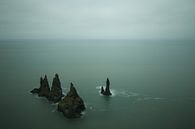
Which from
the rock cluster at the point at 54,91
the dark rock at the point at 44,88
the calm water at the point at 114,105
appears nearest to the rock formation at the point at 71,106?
the calm water at the point at 114,105

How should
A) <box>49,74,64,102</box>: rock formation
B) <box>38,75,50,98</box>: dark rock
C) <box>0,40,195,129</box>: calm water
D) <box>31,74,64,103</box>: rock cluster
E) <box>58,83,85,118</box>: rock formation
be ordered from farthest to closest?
1. <box>38,75,50,98</box>: dark rock
2. <box>31,74,64,103</box>: rock cluster
3. <box>49,74,64,102</box>: rock formation
4. <box>58,83,85,118</box>: rock formation
5. <box>0,40,195,129</box>: calm water

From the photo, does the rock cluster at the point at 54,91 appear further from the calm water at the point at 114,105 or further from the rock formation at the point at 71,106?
the rock formation at the point at 71,106

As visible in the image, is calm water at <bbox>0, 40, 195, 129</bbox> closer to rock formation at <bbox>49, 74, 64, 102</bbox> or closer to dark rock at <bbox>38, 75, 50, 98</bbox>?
rock formation at <bbox>49, 74, 64, 102</bbox>

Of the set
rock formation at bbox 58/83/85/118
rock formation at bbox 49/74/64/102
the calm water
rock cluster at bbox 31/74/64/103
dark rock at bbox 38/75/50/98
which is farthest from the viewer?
dark rock at bbox 38/75/50/98

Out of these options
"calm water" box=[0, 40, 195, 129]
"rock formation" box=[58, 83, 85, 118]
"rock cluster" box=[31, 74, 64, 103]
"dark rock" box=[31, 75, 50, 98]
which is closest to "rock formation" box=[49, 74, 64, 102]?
"rock cluster" box=[31, 74, 64, 103]

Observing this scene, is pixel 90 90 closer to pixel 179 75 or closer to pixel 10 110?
pixel 10 110

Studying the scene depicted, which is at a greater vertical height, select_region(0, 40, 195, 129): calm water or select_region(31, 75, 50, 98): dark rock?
select_region(31, 75, 50, 98): dark rock

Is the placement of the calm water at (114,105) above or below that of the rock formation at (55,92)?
below

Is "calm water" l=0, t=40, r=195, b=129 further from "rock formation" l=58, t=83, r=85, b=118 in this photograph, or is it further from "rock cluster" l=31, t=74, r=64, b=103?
"rock cluster" l=31, t=74, r=64, b=103

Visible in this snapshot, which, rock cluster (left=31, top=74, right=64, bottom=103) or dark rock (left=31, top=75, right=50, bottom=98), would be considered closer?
rock cluster (left=31, top=74, right=64, bottom=103)

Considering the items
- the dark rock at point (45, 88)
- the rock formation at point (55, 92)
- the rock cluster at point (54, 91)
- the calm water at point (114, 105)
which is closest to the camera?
the calm water at point (114, 105)

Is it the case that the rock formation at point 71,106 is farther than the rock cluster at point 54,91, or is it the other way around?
the rock cluster at point 54,91
